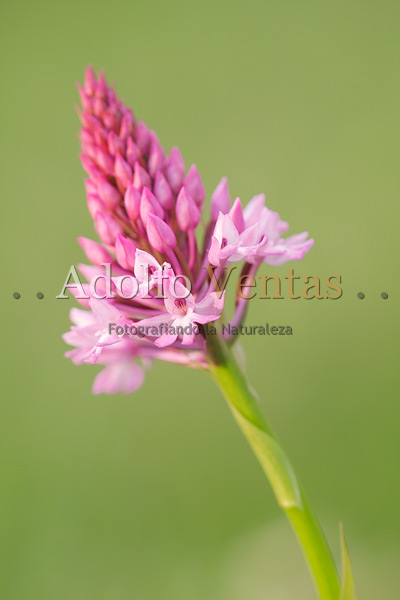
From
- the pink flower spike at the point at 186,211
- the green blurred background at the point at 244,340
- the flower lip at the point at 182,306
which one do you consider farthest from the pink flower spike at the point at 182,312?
the green blurred background at the point at 244,340

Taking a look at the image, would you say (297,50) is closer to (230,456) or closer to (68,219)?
(68,219)

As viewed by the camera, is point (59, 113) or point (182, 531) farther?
point (59, 113)

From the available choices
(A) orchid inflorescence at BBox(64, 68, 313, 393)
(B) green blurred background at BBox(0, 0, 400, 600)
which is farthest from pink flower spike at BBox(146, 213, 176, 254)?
(B) green blurred background at BBox(0, 0, 400, 600)

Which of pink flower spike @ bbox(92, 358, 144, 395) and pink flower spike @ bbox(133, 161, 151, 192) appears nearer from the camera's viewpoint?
pink flower spike @ bbox(133, 161, 151, 192)

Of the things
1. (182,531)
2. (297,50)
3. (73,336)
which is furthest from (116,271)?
(297,50)

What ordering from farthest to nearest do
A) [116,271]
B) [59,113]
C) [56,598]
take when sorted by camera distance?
1. [59,113]
2. [56,598]
3. [116,271]

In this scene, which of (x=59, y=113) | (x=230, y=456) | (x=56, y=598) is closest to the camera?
(x=56, y=598)

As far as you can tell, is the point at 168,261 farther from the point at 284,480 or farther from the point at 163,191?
the point at 284,480

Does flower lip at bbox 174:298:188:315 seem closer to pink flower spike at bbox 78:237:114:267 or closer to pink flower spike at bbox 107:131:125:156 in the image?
pink flower spike at bbox 78:237:114:267
